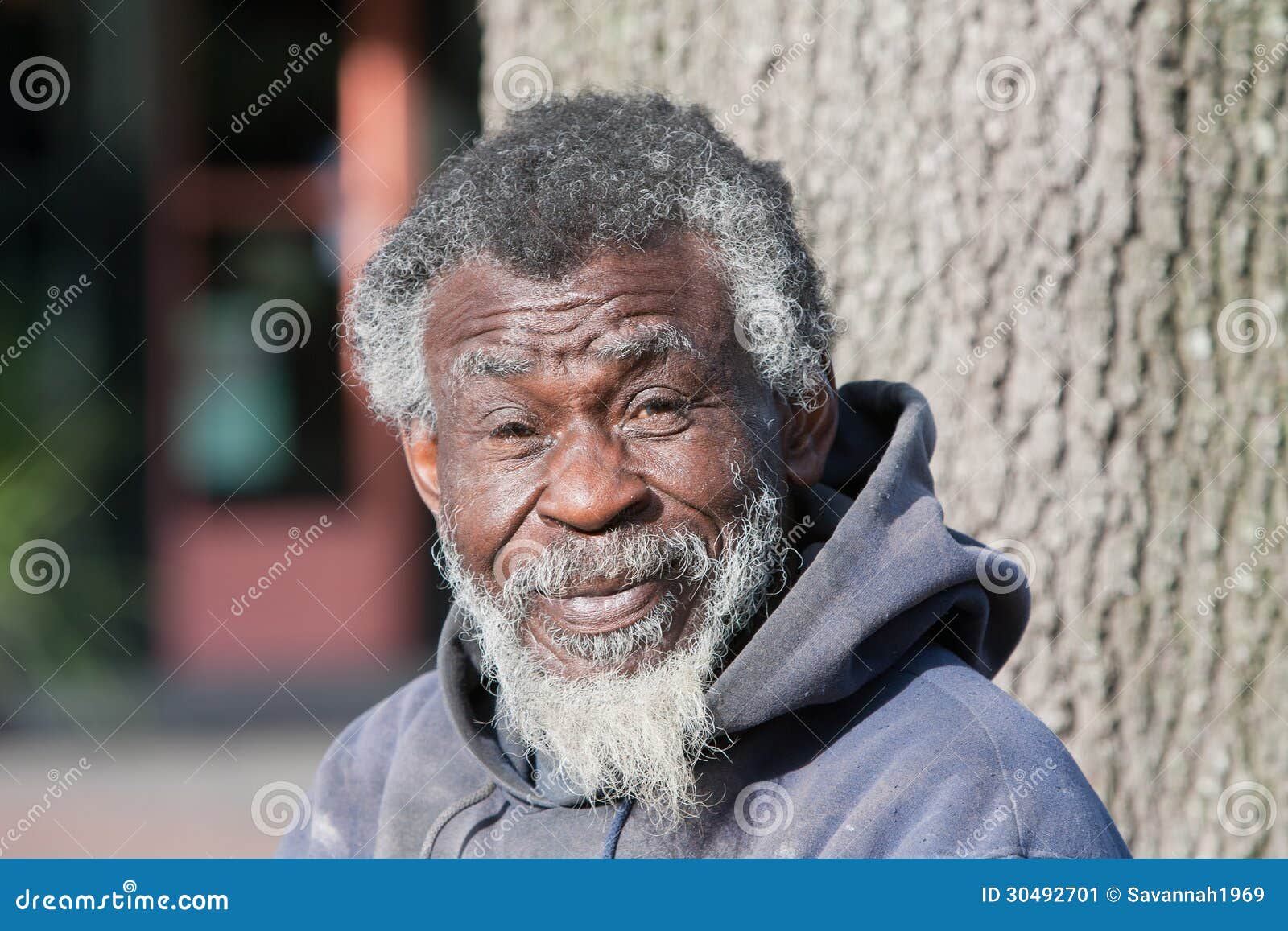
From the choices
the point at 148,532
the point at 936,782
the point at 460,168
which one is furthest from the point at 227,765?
the point at 936,782

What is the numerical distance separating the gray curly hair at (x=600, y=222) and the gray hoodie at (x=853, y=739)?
283mm

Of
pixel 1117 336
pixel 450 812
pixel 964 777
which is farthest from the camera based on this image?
pixel 1117 336

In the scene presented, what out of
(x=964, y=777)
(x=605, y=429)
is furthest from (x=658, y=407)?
(x=964, y=777)

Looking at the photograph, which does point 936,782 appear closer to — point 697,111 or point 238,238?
point 697,111

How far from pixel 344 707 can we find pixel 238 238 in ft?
8.53

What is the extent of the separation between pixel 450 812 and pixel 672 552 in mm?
625

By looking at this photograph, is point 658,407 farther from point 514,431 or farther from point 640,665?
point 640,665

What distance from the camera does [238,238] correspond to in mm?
7137

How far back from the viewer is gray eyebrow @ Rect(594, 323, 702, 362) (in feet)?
6.74

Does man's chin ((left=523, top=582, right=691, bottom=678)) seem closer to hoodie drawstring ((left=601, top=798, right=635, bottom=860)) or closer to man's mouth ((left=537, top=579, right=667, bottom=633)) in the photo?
man's mouth ((left=537, top=579, right=667, bottom=633))

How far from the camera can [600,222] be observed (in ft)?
6.86

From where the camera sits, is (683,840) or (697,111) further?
(697,111)

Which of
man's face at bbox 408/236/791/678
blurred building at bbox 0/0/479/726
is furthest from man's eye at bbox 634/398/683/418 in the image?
blurred building at bbox 0/0/479/726

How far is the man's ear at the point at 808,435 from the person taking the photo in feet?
7.43
